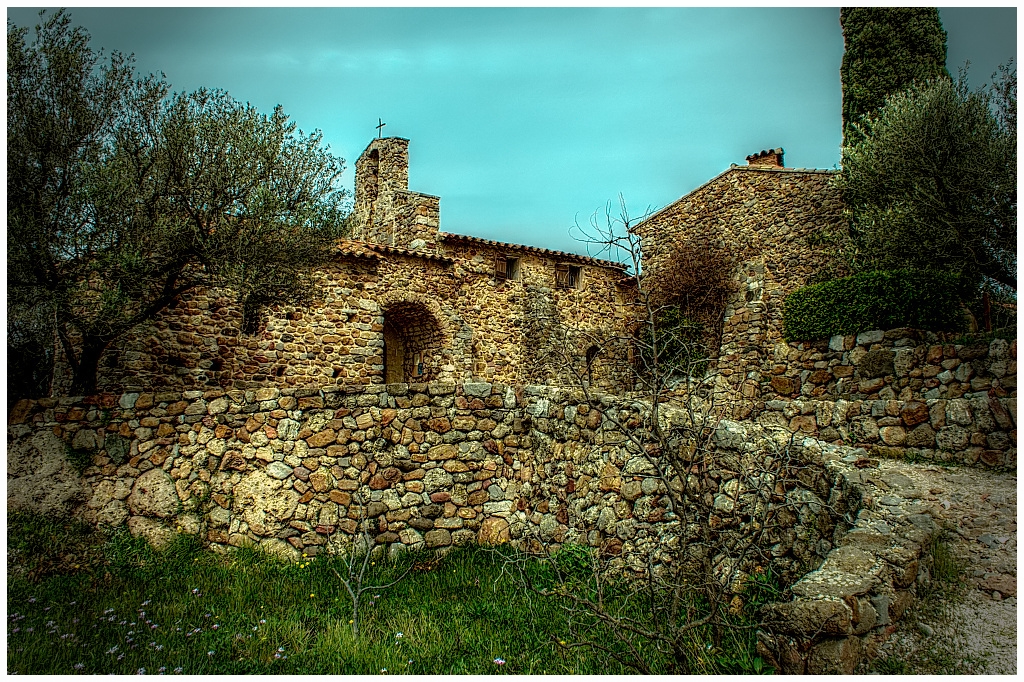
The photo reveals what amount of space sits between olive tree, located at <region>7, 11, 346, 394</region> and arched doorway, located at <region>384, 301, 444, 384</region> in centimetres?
567

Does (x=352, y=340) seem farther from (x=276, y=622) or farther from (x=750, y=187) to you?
(x=750, y=187)

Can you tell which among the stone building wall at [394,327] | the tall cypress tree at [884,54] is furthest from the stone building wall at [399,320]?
the tall cypress tree at [884,54]

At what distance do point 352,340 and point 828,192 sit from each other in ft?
38.2

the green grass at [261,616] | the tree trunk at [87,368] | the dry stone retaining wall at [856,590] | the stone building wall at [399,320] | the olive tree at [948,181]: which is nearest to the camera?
the dry stone retaining wall at [856,590]

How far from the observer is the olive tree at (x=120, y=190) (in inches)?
253

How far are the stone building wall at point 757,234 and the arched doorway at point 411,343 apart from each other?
18.9 ft

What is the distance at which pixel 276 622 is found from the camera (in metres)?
5.45

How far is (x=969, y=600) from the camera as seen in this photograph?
4.47m

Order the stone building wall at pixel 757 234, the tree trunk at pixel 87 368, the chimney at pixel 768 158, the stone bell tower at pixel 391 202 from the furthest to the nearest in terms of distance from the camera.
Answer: the chimney at pixel 768 158 < the stone bell tower at pixel 391 202 < the stone building wall at pixel 757 234 < the tree trunk at pixel 87 368

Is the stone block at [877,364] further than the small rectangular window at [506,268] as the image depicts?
No

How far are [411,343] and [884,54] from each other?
485 inches

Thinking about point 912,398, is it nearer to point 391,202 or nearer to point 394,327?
point 394,327

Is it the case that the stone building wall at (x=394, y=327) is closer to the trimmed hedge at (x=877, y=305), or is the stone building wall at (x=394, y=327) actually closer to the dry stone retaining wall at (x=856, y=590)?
the trimmed hedge at (x=877, y=305)

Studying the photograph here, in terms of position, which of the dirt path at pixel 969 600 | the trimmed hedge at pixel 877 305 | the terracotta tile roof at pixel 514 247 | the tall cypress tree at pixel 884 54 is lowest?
the dirt path at pixel 969 600
